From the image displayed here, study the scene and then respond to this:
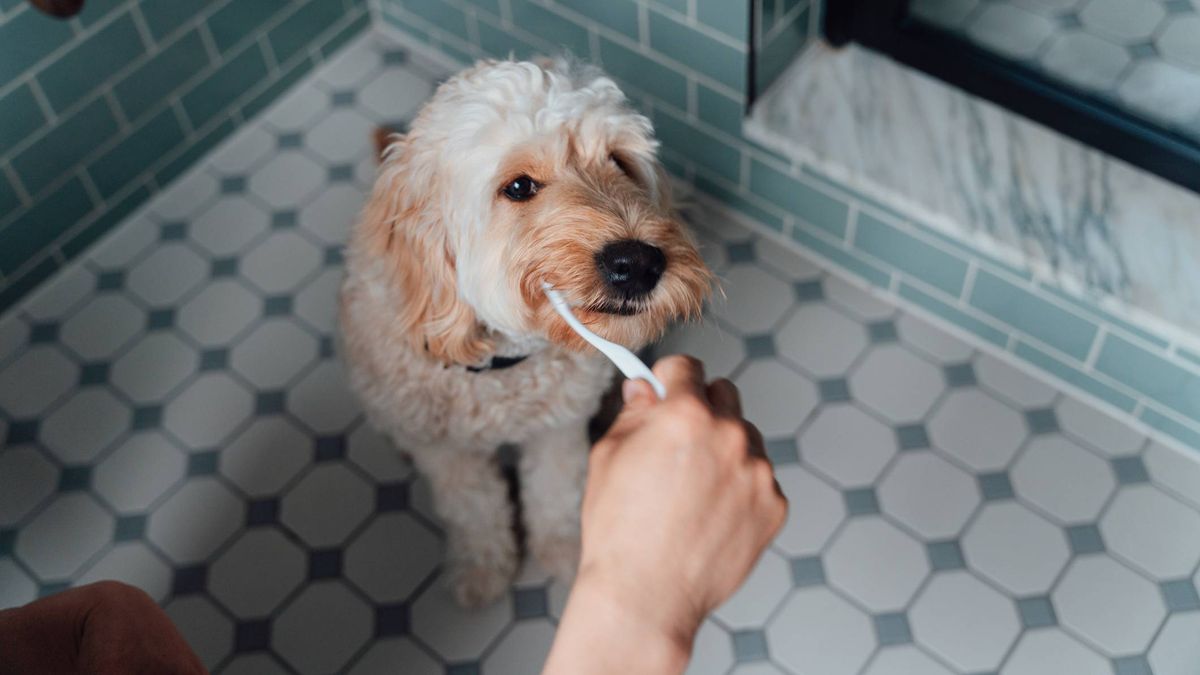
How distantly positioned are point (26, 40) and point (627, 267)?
154 cm

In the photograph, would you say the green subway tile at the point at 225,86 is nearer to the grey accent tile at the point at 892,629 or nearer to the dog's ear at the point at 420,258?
the dog's ear at the point at 420,258

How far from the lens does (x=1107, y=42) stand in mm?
2203

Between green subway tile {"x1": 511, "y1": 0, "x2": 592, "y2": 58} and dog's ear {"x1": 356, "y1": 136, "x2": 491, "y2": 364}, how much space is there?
3.11 feet

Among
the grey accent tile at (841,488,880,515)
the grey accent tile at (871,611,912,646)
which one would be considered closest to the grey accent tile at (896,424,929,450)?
the grey accent tile at (841,488,880,515)

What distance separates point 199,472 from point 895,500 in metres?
1.37

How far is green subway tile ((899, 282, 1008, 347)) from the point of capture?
2219mm

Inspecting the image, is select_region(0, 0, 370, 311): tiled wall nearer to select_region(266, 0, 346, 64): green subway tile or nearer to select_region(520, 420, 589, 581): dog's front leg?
select_region(266, 0, 346, 64): green subway tile

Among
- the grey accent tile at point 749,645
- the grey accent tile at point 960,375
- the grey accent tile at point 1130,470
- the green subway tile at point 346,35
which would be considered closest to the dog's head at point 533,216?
the grey accent tile at point 749,645

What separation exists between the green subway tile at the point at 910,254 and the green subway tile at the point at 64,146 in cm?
165

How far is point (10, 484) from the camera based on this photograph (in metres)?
2.19

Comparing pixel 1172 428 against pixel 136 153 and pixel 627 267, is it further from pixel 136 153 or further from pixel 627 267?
pixel 136 153

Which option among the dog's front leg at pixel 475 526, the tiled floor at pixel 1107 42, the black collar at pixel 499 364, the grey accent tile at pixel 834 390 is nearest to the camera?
the black collar at pixel 499 364

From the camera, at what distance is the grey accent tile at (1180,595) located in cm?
193

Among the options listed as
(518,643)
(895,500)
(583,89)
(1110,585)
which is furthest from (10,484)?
(1110,585)
